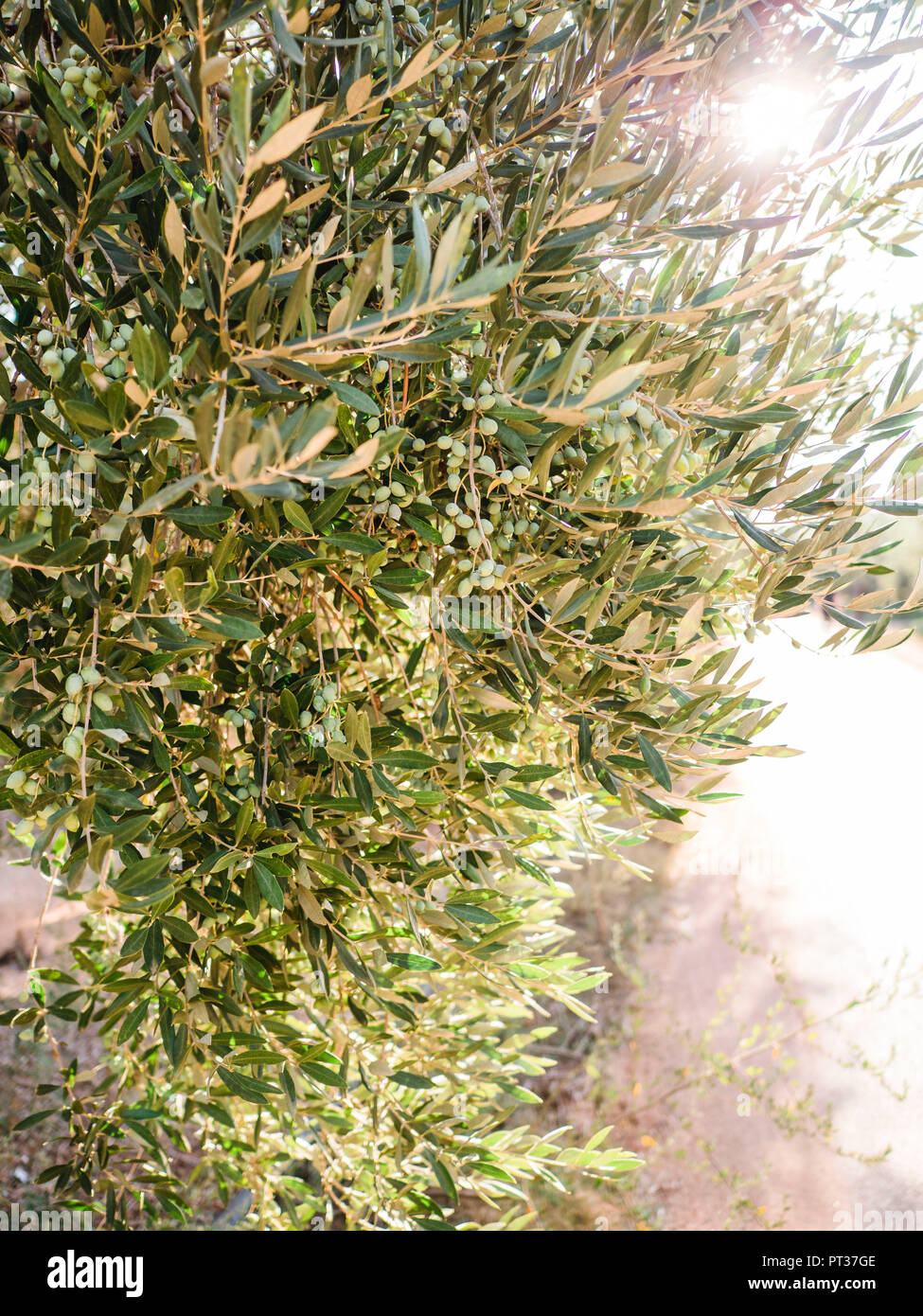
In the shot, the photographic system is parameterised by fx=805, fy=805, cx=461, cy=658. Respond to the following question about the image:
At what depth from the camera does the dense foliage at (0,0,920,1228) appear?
68 cm

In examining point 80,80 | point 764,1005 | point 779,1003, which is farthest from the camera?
point 764,1005

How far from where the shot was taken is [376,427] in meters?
0.86

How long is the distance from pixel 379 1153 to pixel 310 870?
2.95 ft

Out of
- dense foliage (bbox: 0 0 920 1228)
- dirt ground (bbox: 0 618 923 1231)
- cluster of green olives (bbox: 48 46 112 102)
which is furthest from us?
dirt ground (bbox: 0 618 923 1231)

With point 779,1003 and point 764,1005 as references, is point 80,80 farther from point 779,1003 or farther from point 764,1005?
point 764,1005

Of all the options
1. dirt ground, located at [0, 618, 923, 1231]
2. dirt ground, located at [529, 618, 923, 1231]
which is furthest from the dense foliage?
dirt ground, located at [0, 618, 923, 1231]

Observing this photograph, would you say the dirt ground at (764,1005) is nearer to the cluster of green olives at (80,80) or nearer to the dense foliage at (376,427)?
the dense foliage at (376,427)

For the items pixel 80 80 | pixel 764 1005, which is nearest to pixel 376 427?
pixel 80 80

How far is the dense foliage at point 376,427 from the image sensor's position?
26.7 inches

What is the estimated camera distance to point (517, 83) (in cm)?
88

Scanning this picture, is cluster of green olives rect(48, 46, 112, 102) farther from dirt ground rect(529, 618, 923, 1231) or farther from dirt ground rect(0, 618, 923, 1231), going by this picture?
dirt ground rect(0, 618, 923, 1231)

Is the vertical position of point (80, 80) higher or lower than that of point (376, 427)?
higher

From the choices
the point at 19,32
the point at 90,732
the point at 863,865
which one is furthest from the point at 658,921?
the point at 19,32

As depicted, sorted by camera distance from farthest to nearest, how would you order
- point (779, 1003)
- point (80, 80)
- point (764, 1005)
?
point (764, 1005)
point (779, 1003)
point (80, 80)
